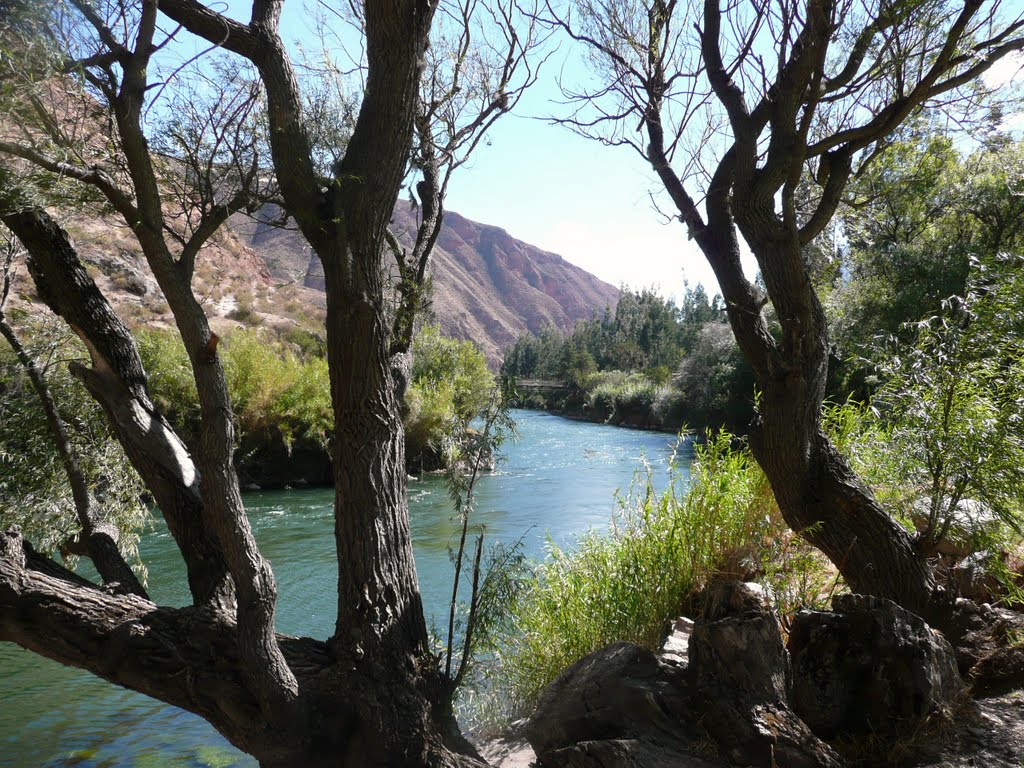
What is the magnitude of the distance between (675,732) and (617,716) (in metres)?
0.22

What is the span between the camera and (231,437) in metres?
2.99

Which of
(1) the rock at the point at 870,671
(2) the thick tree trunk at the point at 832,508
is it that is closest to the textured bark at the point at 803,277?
(2) the thick tree trunk at the point at 832,508

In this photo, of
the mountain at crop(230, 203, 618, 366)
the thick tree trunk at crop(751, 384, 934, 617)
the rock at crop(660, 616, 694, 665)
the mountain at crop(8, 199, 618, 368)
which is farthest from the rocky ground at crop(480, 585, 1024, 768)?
the mountain at crop(230, 203, 618, 366)

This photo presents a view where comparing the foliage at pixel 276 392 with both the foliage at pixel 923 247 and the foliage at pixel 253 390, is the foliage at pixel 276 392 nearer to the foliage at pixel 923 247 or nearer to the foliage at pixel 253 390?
the foliage at pixel 253 390

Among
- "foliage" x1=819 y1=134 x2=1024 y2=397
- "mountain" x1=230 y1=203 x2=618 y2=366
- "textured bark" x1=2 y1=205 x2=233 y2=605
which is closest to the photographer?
"textured bark" x1=2 y1=205 x2=233 y2=605

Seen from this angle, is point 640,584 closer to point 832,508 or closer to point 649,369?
point 832,508

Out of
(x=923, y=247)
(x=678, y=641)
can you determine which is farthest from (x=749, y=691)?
(x=923, y=247)

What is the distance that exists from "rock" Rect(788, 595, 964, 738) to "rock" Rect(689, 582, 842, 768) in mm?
196

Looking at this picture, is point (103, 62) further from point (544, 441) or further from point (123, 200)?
point (544, 441)

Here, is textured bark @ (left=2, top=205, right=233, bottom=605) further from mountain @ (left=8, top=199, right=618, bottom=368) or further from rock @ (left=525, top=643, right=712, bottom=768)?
rock @ (left=525, top=643, right=712, bottom=768)

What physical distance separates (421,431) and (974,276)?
555 inches

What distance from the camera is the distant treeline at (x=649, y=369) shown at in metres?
24.6

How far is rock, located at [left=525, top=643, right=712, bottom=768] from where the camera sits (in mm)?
2439

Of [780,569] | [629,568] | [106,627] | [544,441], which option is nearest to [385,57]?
[106,627]
